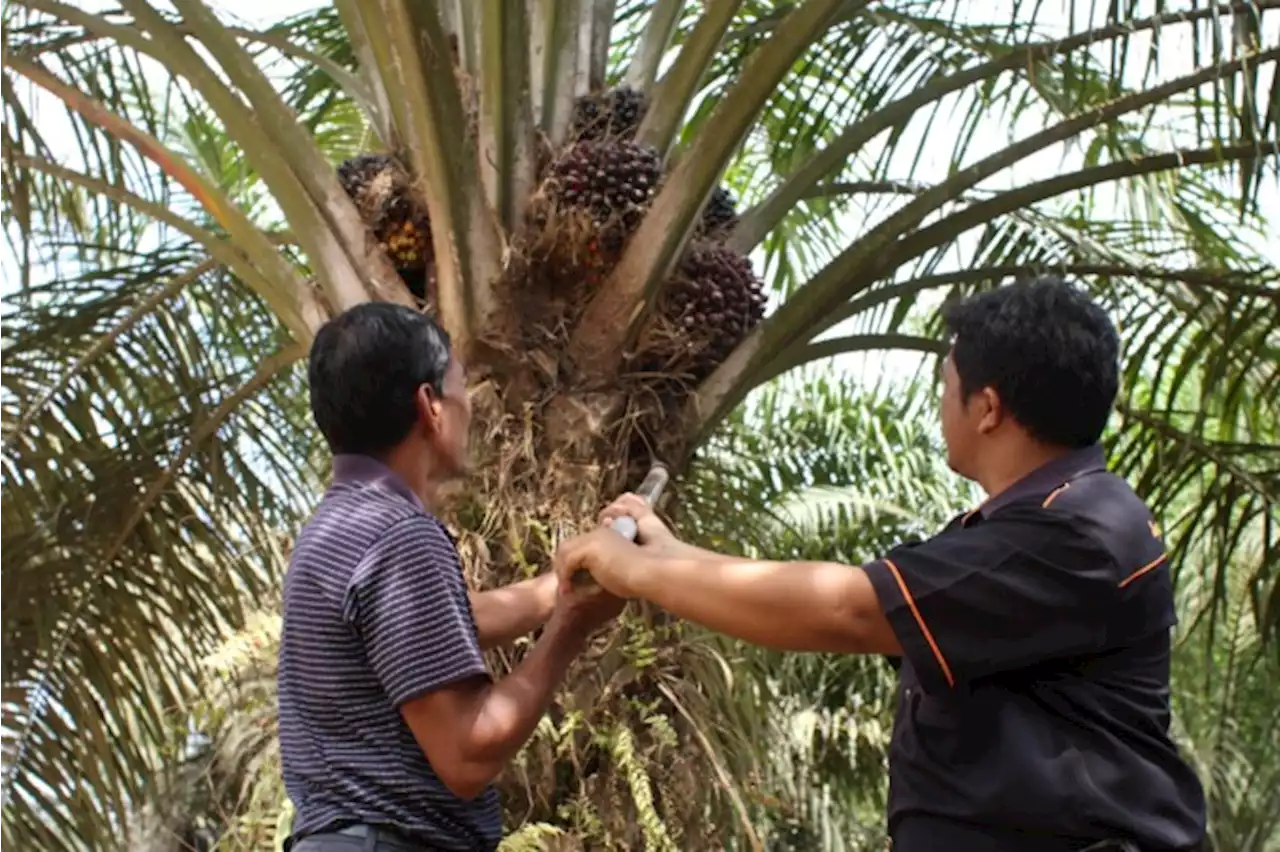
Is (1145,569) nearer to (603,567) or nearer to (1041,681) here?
(1041,681)

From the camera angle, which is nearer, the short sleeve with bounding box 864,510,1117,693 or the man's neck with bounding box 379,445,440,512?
the short sleeve with bounding box 864,510,1117,693

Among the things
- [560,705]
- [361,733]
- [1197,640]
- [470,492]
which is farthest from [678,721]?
[1197,640]

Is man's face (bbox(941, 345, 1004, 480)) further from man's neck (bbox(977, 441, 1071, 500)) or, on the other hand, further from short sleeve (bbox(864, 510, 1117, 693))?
short sleeve (bbox(864, 510, 1117, 693))

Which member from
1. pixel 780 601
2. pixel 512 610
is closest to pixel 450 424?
pixel 512 610

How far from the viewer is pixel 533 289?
10.1 ft

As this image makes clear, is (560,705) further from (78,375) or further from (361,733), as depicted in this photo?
(78,375)

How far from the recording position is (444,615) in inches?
77.0

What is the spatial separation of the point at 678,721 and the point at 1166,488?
1.52 m

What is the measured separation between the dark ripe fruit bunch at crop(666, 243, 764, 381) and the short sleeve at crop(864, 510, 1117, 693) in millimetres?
1375

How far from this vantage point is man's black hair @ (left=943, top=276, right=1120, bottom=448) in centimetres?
196

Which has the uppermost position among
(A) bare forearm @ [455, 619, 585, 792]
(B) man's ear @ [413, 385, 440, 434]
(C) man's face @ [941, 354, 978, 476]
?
(B) man's ear @ [413, 385, 440, 434]

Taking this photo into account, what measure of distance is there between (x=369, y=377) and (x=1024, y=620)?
0.89 m

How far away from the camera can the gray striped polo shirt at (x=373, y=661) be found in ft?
6.36

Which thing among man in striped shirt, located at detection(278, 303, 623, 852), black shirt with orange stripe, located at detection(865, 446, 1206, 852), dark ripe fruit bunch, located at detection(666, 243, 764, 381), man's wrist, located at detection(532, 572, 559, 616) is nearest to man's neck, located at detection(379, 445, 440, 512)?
man in striped shirt, located at detection(278, 303, 623, 852)
